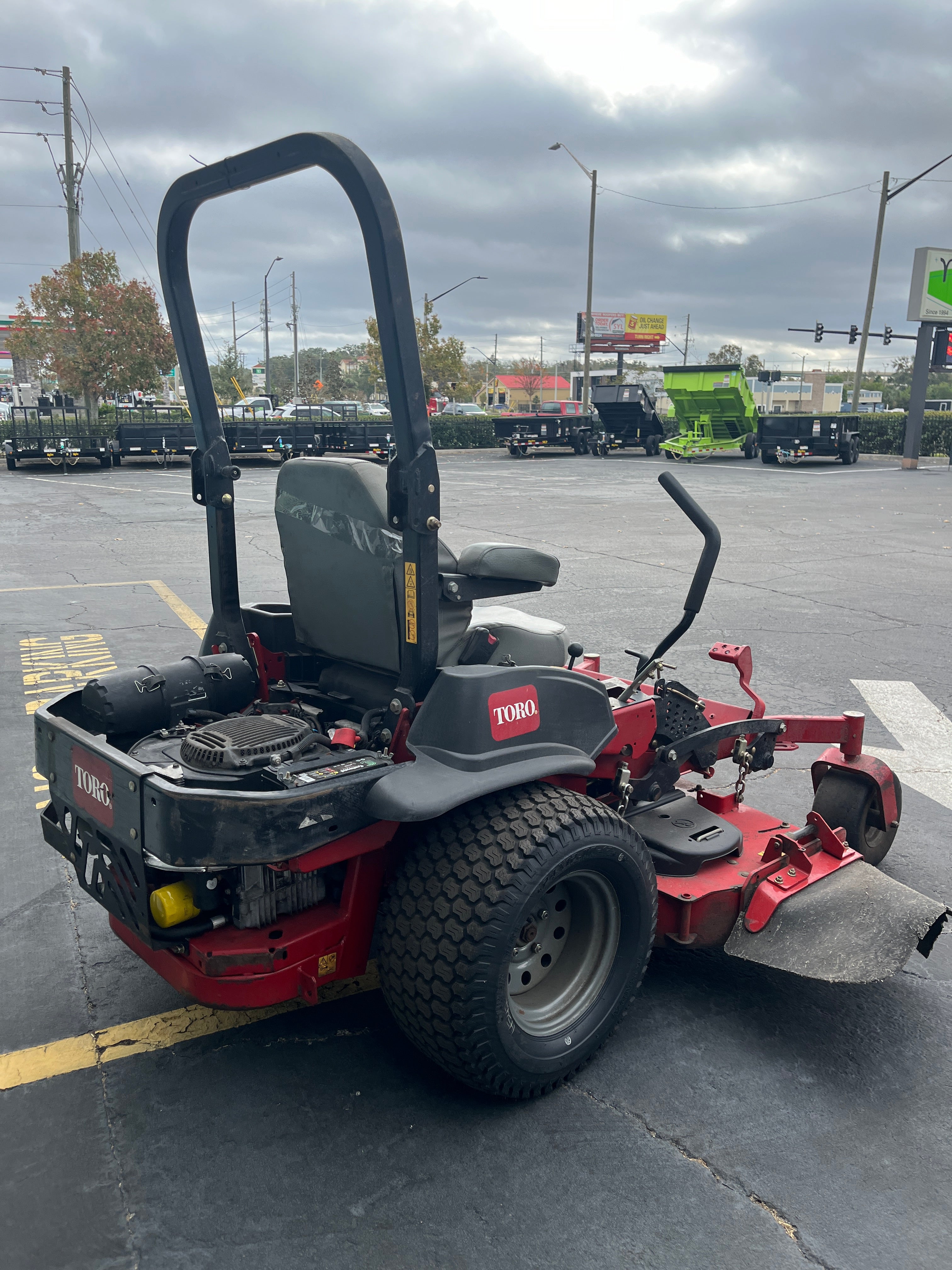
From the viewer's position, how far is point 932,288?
2723cm

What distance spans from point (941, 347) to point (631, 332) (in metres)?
63.8

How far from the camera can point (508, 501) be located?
19.0m

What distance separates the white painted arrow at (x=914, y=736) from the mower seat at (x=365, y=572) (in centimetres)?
268

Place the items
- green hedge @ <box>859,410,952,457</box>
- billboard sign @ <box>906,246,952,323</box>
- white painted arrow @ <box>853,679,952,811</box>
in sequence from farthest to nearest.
Result: 1. green hedge @ <box>859,410,952,457</box>
2. billboard sign @ <box>906,246,952,323</box>
3. white painted arrow @ <box>853,679,952,811</box>

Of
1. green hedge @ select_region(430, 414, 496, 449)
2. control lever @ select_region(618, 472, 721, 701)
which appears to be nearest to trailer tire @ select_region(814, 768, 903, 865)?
control lever @ select_region(618, 472, 721, 701)

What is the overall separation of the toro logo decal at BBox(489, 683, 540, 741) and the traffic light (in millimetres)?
29555

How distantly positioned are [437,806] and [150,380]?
36979 millimetres

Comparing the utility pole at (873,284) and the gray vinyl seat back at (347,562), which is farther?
the utility pole at (873,284)

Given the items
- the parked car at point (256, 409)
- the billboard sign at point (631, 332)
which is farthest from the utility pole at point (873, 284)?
the billboard sign at point (631, 332)

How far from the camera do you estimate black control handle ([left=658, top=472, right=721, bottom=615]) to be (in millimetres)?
3033

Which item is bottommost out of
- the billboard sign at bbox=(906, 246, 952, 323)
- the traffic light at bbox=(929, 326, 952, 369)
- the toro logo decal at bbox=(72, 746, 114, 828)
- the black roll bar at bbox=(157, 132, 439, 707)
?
the toro logo decal at bbox=(72, 746, 114, 828)

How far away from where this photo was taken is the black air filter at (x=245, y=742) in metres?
2.42

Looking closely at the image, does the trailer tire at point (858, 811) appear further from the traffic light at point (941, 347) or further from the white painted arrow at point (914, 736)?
the traffic light at point (941, 347)

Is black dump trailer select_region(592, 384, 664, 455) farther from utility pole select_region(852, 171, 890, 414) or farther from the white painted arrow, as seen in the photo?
the white painted arrow
